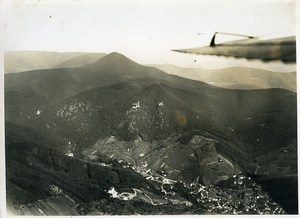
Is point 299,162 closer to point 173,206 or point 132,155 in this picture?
point 173,206

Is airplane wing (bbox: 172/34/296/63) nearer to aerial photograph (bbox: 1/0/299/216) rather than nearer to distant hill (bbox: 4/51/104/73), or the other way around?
aerial photograph (bbox: 1/0/299/216)

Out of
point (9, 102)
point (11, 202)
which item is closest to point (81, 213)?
point (11, 202)

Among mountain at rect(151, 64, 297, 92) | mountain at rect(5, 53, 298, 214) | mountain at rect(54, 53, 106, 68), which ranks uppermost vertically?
mountain at rect(54, 53, 106, 68)

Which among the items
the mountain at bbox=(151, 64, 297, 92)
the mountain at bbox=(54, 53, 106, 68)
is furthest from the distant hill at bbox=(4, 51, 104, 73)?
the mountain at bbox=(151, 64, 297, 92)

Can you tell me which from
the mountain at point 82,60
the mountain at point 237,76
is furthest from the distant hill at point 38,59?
the mountain at point 237,76

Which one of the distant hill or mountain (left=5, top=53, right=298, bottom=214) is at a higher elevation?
the distant hill

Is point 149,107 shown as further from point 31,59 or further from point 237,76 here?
point 31,59
